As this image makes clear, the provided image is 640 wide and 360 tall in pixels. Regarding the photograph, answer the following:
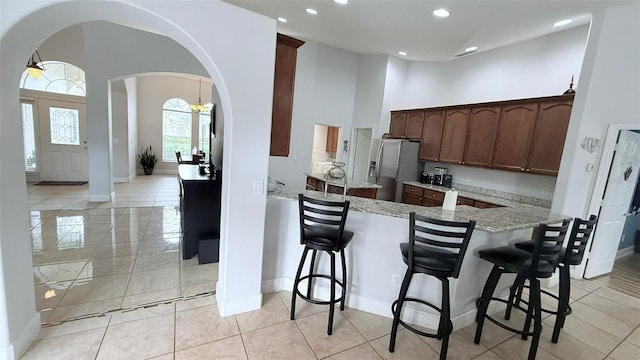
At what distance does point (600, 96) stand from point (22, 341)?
566cm

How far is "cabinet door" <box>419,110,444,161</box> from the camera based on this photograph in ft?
16.8

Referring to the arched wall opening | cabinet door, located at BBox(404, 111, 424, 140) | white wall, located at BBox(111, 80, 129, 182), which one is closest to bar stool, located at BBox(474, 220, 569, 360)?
the arched wall opening

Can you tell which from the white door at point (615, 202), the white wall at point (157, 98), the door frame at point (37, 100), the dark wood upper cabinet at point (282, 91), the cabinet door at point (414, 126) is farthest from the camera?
the white wall at point (157, 98)

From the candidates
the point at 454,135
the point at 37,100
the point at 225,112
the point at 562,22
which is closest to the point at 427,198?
the point at 454,135

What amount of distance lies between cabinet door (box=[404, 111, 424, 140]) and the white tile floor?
11.1 ft

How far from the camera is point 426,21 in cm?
389

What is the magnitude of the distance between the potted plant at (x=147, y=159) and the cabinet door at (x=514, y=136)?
364 inches

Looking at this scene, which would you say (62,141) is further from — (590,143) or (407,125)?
(590,143)

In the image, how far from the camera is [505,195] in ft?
14.5

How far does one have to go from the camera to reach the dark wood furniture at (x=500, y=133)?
12.0 feet

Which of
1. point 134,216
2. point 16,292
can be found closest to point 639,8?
point 16,292

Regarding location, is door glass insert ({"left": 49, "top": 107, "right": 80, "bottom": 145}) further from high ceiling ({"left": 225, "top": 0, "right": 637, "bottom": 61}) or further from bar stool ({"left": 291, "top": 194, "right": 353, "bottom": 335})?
bar stool ({"left": 291, "top": 194, "right": 353, "bottom": 335})

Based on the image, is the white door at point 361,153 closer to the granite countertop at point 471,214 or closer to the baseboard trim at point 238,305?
the granite countertop at point 471,214

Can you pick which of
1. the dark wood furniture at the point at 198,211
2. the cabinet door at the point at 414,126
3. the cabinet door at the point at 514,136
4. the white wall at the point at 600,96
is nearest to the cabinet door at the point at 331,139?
the cabinet door at the point at 414,126
